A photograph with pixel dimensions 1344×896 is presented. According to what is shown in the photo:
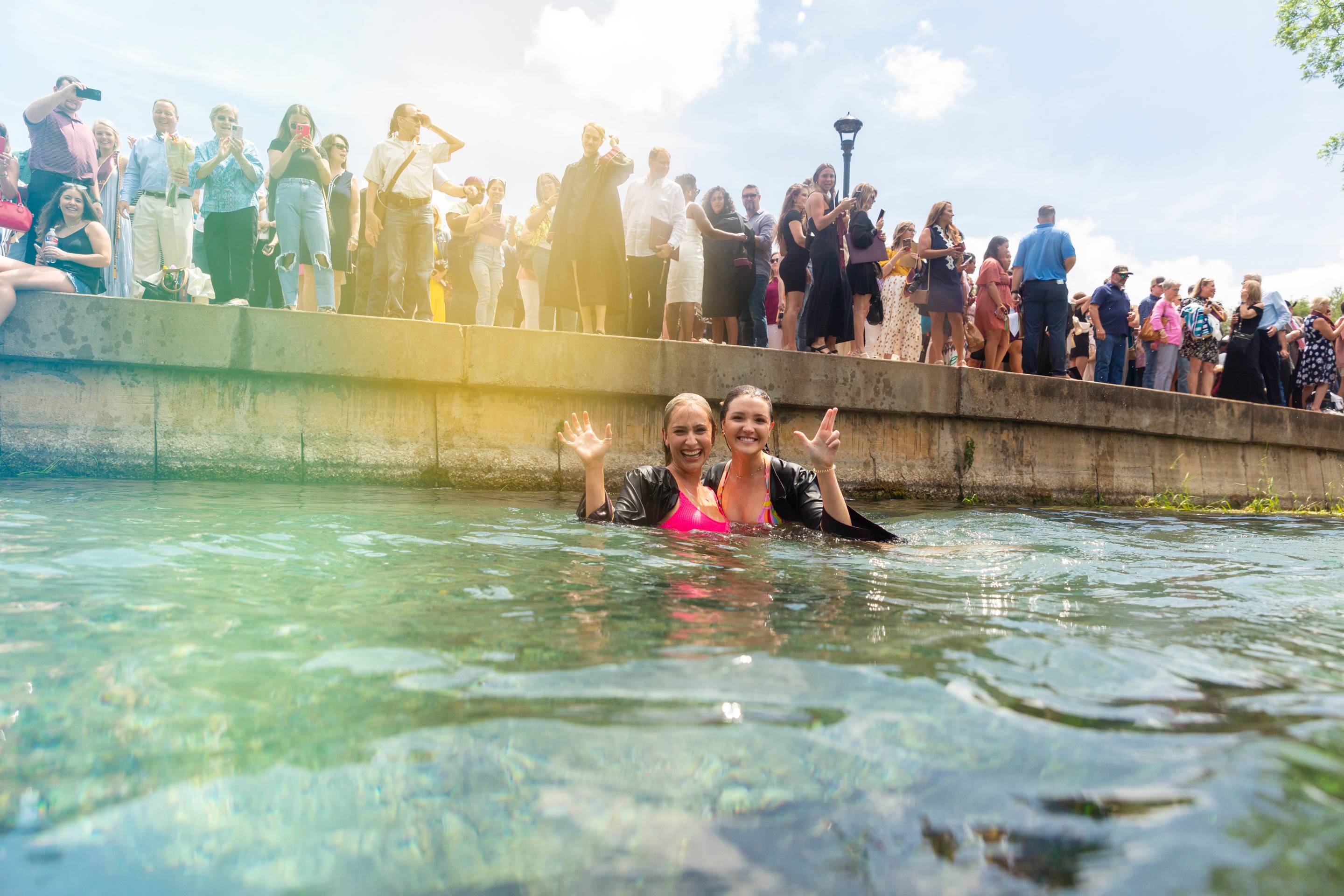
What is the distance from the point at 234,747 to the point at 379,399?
5.98 m

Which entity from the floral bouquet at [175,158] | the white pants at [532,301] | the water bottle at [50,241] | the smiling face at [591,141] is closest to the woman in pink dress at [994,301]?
the smiling face at [591,141]

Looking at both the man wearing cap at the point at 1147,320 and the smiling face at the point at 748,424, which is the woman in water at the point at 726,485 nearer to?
the smiling face at the point at 748,424

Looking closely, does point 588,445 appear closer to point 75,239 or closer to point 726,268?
point 726,268

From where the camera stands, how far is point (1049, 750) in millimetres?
1523

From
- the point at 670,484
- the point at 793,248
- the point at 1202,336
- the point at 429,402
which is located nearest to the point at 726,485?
the point at 670,484

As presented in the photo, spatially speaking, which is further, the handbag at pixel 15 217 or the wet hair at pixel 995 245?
the wet hair at pixel 995 245

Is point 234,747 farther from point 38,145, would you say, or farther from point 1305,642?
point 38,145

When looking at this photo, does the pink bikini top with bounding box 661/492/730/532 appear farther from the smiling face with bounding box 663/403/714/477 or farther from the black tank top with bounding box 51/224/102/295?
the black tank top with bounding box 51/224/102/295

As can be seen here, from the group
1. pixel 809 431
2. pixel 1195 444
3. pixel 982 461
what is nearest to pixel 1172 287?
pixel 1195 444

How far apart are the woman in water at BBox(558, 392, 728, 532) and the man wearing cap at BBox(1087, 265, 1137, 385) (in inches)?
315

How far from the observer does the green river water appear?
3.83 ft

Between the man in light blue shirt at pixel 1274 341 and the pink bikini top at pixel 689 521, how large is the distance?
35.0 feet

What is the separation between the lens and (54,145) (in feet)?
23.2

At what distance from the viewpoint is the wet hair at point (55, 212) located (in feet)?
22.5
